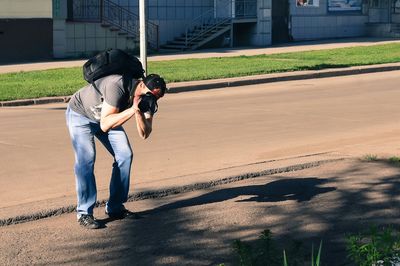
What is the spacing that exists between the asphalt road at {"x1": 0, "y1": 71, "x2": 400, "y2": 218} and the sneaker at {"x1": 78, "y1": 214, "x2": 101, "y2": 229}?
2.38ft

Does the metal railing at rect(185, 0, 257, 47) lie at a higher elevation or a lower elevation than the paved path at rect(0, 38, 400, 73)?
higher

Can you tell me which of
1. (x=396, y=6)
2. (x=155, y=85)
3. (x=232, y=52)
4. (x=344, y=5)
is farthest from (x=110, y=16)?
(x=155, y=85)

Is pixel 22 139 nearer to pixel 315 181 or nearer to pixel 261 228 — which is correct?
pixel 315 181

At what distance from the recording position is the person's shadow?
861 centimetres

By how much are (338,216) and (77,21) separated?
26.2 metres

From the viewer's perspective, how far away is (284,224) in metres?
7.73

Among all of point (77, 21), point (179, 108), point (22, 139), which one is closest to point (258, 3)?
point (77, 21)

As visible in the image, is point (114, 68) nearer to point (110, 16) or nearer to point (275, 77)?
point (275, 77)

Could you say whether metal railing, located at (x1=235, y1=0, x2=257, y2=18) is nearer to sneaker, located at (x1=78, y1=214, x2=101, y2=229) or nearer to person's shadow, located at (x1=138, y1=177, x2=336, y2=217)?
person's shadow, located at (x1=138, y1=177, x2=336, y2=217)

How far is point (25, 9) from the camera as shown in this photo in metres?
30.7

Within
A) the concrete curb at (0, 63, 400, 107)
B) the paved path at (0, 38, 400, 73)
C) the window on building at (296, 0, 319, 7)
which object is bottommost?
the concrete curb at (0, 63, 400, 107)

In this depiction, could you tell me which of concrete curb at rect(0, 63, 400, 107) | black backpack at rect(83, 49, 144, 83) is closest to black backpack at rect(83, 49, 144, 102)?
black backpack at rect(83, 49, 144, 83)

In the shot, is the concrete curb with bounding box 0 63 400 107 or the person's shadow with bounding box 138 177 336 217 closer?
the person's shadow with bounding box 138 177 336 217

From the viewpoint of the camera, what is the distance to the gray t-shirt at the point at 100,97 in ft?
23.7
